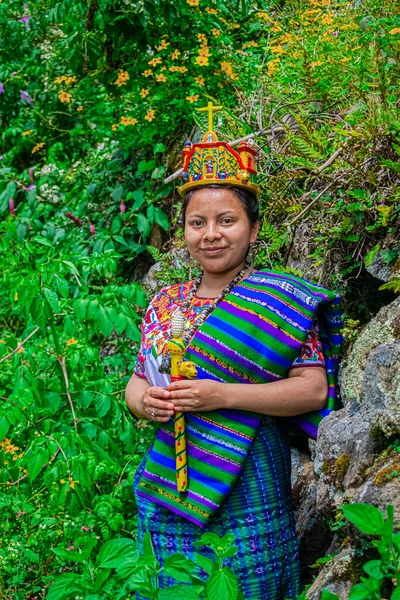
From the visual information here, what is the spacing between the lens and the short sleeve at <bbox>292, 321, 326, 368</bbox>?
7.50ft

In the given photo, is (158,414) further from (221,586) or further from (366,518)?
(366,518)

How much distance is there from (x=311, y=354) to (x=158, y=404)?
46cm

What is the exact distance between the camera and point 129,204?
4848 millimetres

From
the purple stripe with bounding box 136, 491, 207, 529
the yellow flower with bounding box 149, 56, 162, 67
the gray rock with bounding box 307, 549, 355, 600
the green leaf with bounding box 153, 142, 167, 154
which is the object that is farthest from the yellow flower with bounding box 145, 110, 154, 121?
the gray rock with bounding box 307, 549, 355, 600

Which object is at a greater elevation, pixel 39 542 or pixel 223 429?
pixel 223 429

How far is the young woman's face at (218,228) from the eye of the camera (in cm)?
234

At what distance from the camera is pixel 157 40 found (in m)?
4.49

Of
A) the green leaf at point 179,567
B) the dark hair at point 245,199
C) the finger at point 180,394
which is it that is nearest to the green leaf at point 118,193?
the dark hair at point 245,199

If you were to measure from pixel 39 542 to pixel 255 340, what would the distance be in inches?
52.4

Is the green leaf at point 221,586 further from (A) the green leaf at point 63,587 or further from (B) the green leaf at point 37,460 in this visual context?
(B) the green leaf at point 37,460

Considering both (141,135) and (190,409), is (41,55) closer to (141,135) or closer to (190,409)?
(141,135)

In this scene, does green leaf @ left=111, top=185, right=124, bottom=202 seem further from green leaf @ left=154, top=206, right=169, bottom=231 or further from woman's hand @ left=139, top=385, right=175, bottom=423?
woman's hand @ left=139, top=385, right=175, bottom=423

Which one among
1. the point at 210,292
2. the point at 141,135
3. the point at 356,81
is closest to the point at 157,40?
the point at 141,135

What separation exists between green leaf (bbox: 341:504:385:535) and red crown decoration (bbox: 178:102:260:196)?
1.16m
